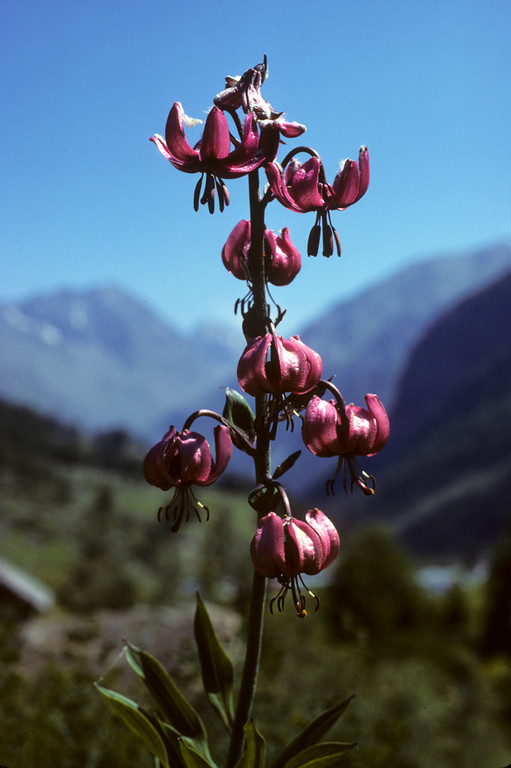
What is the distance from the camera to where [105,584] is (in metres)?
15.6

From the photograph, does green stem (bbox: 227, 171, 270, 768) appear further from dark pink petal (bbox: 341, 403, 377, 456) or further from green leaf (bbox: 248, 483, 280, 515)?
dark pink petal (bbox: 341, 403, 377, 456)

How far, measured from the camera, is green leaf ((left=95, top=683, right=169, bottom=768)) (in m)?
1.46

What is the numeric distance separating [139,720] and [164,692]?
16 centimetres

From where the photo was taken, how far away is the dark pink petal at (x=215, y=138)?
4.25ft

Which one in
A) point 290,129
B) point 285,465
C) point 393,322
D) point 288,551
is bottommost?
point 288,551

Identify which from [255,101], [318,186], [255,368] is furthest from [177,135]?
[255,368]

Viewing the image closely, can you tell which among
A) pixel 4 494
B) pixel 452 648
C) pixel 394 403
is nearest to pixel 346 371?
pixel 394 403

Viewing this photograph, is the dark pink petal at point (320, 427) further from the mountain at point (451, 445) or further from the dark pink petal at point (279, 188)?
the mountain at point (451, 445)

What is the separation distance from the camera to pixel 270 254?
1560 millimetres

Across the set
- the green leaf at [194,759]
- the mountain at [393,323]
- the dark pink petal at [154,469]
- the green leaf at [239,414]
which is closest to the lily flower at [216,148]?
the green leaf at [239,414]

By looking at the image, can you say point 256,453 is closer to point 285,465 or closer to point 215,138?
point 285,465

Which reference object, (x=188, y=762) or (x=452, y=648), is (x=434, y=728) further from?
(x=452, y=648)

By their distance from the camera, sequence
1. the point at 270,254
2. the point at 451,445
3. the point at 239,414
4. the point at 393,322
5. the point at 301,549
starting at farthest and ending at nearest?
1. the point at 393,322
2. the point at 451,445
3. the point at 270,254
4. the point at 239,414
5. the point at 301,549

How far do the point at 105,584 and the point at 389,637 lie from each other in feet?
22.0
